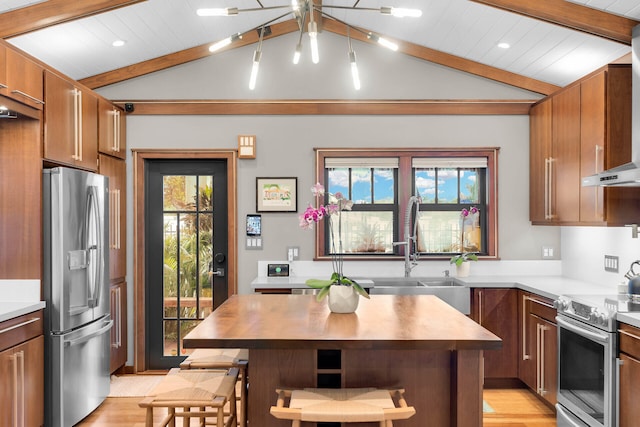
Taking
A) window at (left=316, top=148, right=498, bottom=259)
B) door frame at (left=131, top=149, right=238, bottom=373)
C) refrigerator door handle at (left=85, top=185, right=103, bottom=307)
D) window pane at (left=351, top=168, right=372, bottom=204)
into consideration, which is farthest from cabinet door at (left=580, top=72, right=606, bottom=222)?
refrigerator door handle at (left=85, top=185, right=103, bottom=307)

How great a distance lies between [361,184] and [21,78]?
2876 mm

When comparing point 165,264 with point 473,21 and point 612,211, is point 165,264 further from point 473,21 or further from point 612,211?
point 612,211

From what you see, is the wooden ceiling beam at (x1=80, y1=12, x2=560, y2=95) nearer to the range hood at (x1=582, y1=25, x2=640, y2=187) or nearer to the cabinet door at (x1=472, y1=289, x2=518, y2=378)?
the range hood at (x1=582, y1=25, x2=640, y2=187)

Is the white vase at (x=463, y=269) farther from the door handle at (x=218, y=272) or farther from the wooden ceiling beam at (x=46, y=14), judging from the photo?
the wooden ceiling beam at (x=46, y=14)

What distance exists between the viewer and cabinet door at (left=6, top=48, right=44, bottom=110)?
9.64ft

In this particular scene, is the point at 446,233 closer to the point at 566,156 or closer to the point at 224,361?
the point at 566,156

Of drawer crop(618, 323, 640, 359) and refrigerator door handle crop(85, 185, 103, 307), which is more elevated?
refrigerator door handle crop(85, 185, 103, 307)

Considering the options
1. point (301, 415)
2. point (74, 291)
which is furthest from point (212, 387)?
point (74, 291)

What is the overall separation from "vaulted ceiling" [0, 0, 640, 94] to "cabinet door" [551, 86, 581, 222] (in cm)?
34

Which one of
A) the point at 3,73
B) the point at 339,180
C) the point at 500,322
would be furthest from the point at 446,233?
the point at 3,73

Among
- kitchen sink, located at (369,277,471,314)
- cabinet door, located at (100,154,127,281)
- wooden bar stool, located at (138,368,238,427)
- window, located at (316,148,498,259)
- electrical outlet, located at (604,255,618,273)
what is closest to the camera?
wooden bar stool, located at (138,368,238,427)

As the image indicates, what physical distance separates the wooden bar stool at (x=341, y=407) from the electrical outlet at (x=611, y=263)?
2.52 m

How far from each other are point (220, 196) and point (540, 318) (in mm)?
2907

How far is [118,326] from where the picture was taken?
4.46m
